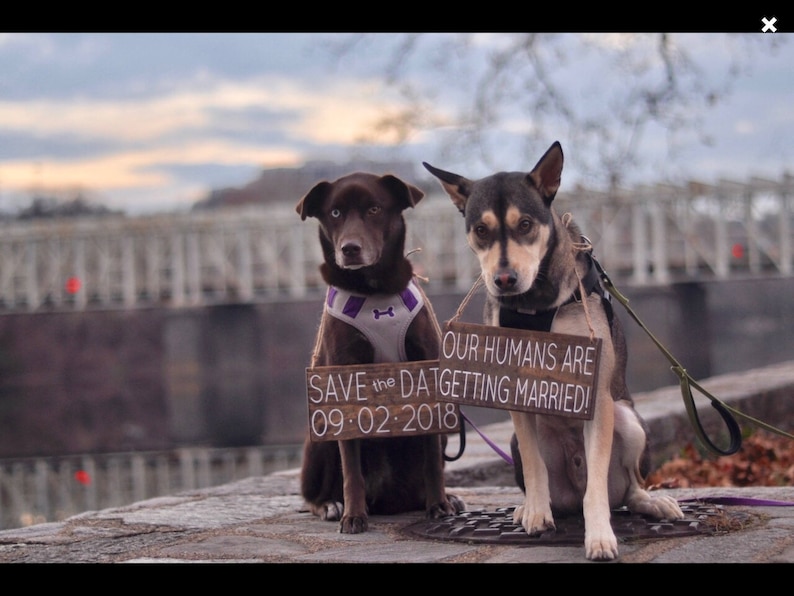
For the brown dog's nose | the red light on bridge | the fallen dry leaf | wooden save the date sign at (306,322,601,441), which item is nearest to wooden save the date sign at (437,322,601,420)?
wooden save the date sign at (306,322,601,441)

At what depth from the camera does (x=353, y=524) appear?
442 centimetres

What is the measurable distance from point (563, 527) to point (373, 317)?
1.20 m

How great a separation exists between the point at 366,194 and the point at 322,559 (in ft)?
5.20

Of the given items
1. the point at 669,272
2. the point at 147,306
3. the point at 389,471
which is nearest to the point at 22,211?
the point at 147,306

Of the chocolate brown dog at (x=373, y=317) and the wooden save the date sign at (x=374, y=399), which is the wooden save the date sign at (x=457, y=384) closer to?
the wooden save the date sign at (x=374, y=399)

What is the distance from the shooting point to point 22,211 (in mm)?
49125

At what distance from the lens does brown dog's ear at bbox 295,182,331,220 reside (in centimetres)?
465

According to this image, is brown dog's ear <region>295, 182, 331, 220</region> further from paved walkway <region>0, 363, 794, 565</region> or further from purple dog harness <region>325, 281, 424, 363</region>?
paved walkway <region>0, 363, 794, 565</region>

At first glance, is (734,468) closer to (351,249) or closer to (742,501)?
(742,501)

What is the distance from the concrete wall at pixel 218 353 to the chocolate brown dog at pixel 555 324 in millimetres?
16358

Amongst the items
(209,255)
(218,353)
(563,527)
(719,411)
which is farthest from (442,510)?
(209,255)

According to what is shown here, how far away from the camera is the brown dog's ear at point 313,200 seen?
15.3 feet

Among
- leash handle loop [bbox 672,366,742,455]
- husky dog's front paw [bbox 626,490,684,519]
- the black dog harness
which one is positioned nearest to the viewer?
the black dog harness

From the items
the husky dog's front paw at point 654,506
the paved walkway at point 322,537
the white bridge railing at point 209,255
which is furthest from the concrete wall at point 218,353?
the husky dog's front paw at point 654,506
